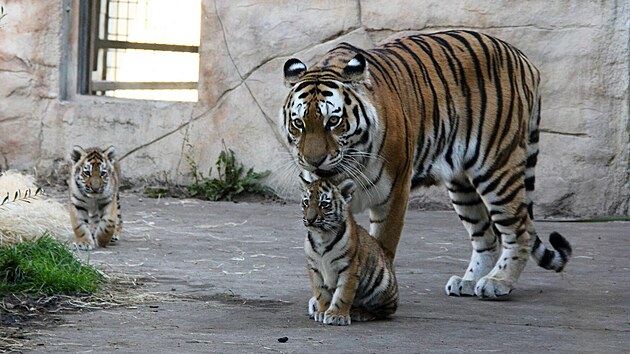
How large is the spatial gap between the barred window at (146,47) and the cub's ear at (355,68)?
6.49m

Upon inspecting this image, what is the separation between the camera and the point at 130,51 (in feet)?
39.1

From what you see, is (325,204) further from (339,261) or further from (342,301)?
(342,301)

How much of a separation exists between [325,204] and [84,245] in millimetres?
2896

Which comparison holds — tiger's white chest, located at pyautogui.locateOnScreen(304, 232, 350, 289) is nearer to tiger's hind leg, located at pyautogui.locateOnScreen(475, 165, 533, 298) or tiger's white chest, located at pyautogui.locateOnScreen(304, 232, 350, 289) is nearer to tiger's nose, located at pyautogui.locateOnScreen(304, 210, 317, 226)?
tiger's nose, located at pyautogui.locateOnScreen(304, 210, 317, 226)

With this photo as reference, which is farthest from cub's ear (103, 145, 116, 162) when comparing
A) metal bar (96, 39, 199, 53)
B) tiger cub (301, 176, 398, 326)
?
metal bar (96, 39, 199, 53)

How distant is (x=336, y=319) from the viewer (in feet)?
16.2

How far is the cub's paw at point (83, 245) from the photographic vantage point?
289 inches

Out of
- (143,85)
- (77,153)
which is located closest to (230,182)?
(143,85)

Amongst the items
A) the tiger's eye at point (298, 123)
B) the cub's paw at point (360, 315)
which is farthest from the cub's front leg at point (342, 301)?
the tiger's eye at point (298, 123)

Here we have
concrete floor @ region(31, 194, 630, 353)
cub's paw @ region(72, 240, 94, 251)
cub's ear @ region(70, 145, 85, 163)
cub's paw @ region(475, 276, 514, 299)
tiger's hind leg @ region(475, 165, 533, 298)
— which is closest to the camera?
concrete floor @ region(31, 194, 630, 353)

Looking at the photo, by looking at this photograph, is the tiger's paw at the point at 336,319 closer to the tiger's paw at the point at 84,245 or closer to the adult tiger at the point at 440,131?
the adult tiger at the point at 440,131

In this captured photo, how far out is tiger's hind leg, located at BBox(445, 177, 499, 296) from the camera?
6.39m

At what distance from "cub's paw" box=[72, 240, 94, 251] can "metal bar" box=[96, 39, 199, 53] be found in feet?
15.2

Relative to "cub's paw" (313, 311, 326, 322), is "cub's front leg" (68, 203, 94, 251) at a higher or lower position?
lower
